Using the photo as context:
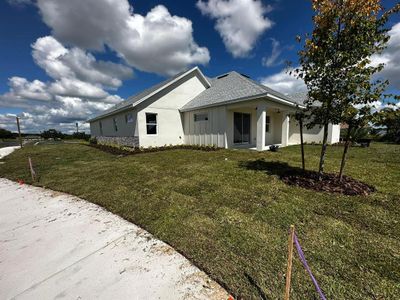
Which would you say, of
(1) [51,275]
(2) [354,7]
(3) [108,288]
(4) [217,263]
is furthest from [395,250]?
(2) [354,7]

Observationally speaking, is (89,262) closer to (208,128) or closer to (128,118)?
(208,128)

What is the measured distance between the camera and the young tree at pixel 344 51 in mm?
4336

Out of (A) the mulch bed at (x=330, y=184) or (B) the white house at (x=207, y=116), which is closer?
(A) the mulch bed at (x=330, y=184)

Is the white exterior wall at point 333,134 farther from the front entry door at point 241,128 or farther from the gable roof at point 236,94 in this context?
the front entry door at point 241,128

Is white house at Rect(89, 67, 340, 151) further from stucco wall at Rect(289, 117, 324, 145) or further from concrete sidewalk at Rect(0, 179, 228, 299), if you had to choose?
concrete sidewalk at Rect(0, 179, 228, 299)

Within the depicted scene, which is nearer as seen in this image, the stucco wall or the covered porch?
the covered porch

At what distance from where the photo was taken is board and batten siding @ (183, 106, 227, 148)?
12.1 meters

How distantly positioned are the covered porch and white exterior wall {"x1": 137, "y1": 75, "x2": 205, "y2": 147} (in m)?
4.37

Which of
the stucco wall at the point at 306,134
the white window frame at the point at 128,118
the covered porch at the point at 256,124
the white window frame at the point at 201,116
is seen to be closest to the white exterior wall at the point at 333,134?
the stucco wall at the point at 306,134

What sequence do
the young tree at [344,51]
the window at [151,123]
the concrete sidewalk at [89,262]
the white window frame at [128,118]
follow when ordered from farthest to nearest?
the white window frame at [128,118] → the window at [151,123] → the young tree at [344,51] → the concrete sidewalk at [89,262]

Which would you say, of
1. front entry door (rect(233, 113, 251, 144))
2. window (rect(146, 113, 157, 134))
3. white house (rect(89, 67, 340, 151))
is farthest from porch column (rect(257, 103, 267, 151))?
window (rect(146, 113, 157, 134))

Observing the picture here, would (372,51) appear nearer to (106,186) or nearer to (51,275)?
(51,275)

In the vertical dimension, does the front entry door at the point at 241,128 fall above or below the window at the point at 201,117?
below

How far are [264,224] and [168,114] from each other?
1215cm
